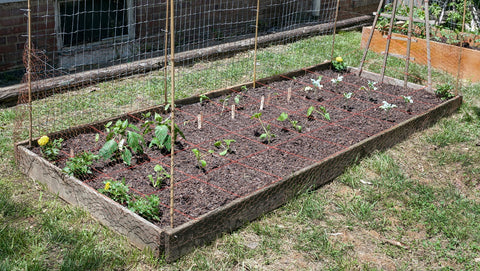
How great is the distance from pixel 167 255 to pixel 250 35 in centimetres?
656

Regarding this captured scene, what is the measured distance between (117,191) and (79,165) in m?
0.51

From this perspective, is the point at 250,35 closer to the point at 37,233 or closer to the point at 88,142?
the point at 88,142

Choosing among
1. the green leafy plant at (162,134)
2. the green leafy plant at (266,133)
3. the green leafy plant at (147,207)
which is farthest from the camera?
the green leafy plant at (266,133)

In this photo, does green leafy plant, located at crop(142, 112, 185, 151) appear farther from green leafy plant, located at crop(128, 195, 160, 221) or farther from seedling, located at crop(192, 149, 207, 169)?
green leafy plant, located at crop(128, 195, 160, 221)

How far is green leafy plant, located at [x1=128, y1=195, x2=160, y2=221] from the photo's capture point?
3961 mm

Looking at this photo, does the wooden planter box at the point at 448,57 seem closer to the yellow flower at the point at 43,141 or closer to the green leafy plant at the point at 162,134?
the green leafy plant at the point at 162,134

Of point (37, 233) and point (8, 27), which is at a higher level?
point (8, 27)

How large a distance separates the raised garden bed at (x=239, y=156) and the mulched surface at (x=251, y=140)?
10 millimetres

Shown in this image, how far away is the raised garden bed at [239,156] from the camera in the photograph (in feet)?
13.3

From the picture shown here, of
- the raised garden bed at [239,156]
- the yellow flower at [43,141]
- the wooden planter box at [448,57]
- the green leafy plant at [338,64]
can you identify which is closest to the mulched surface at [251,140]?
the raised garden bed at [239,156]

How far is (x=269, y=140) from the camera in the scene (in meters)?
5.44

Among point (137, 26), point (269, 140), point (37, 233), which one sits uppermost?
point (137, 26)

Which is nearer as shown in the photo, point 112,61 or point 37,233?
point 37,233

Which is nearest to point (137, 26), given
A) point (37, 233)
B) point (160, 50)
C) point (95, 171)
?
point (160, 50)
